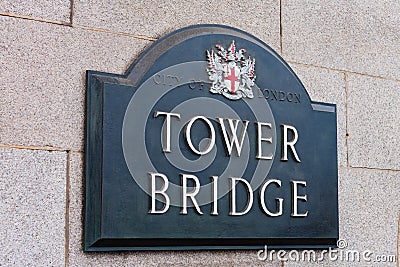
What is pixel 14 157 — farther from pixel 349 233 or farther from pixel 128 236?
pixel 349 233

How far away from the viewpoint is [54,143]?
15.2 feet

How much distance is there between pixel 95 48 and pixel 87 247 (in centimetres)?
118

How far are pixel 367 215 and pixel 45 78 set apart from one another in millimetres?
2648

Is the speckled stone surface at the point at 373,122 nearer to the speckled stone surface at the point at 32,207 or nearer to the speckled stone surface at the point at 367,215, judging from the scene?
the speckled stone surface at the point at 367,215

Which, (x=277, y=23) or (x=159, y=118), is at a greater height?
(x=277, y=23)

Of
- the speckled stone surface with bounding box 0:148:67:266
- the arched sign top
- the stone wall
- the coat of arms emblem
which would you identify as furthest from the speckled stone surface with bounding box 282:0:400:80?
the speckled stone surface with bounding box 0:148:67:266

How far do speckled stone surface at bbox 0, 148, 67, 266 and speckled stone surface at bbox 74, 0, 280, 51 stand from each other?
0.89 m

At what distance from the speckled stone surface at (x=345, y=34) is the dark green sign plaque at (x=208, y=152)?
1.05 feet

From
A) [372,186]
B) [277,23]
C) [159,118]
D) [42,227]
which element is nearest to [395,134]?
[372,186]

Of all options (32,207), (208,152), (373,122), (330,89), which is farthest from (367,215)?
(32,207)

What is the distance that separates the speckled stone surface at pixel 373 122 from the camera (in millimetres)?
5988

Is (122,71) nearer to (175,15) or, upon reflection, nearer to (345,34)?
(175,15)

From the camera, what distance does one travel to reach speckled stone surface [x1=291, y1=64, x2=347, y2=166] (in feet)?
19.0

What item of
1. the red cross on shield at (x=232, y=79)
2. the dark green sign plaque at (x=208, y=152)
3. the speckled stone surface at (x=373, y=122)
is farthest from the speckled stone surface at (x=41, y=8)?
the speckled stone surface at (x=373, y=122)
